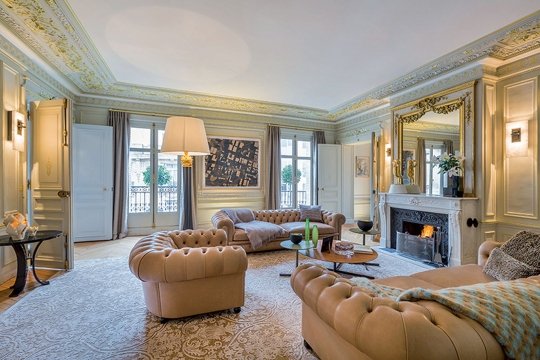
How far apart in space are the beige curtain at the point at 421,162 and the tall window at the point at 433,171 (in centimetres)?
7

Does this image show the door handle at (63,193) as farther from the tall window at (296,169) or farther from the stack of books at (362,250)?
the tall window at (296,169)

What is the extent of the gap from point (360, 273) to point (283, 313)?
1576 mm

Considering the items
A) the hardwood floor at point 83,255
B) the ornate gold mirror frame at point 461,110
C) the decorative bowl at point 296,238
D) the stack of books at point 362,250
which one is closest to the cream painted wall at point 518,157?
the ornate gold mirror frame at point 461,110

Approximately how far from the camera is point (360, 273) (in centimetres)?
367

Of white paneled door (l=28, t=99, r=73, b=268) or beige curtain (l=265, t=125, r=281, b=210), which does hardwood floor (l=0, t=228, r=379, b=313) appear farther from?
beige curtain (l=265, t=125, r=281, b=210)

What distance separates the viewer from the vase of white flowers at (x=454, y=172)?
158 inches

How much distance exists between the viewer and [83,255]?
4.47 meters

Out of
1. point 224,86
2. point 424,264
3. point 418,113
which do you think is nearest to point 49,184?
point 224,86

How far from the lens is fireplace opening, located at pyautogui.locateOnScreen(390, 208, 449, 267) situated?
4145mm

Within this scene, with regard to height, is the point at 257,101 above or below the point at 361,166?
above

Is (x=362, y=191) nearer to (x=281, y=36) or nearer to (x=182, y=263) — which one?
(x=281, y=36)

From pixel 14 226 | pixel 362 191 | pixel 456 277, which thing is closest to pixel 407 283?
pixel 456 277

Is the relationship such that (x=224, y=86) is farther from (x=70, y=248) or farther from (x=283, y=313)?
(x=283, y=313)

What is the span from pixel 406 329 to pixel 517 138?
400cm
